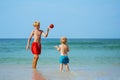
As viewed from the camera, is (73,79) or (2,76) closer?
(73,79)

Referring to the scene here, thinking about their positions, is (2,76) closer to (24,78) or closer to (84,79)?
(24,78)

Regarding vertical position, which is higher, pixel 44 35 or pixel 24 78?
pixel 44 35

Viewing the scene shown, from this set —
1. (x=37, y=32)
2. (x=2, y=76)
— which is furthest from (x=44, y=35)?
(x=2, y=76)

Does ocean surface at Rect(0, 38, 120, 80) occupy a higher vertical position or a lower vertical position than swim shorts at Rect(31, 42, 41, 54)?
lower

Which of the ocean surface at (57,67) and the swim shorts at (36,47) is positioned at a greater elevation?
the swim shorts at (36,47)

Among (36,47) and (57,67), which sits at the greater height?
(36,47)

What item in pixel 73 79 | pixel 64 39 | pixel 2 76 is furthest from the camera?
pixel 64 39

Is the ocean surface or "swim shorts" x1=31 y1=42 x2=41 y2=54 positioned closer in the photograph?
the ocean surface

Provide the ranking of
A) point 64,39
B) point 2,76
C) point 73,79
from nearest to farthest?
point 73,79 → point 2,76 → point 64,39

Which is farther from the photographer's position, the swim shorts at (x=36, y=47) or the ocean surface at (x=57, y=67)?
the swim shorts at (x=36, y=47)

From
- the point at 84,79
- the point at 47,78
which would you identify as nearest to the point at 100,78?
the point at 84,79

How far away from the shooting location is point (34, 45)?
35.1 ft

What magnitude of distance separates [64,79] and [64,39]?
1.94 meters

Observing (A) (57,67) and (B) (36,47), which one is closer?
(B) (36,47)
